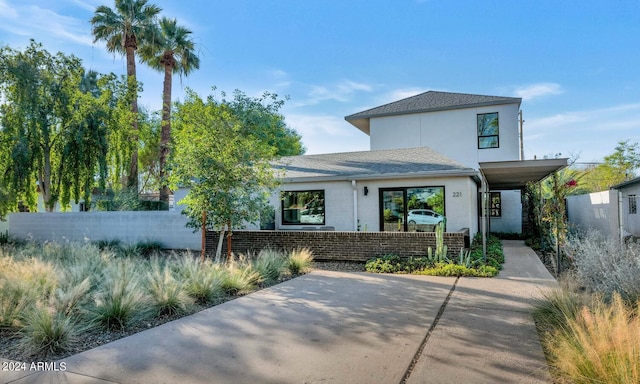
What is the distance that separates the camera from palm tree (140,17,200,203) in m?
A: 22.3

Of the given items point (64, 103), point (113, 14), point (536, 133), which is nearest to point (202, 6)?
point (64, 103)

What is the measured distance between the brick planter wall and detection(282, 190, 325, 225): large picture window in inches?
113

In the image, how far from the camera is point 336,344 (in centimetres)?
439

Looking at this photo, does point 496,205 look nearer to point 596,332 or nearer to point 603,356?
point 596,332

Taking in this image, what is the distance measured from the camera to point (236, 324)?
5250 millimetres

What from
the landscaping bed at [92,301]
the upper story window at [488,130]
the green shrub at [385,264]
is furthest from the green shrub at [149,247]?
the upper story window at [488,130]

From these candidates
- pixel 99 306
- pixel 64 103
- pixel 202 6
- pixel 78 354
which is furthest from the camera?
pixel 64 103

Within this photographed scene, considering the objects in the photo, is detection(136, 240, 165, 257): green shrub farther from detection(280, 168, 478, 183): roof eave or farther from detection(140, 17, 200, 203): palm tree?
detection(140, 17, 200, 203): palm tree

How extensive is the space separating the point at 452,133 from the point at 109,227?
1618cm

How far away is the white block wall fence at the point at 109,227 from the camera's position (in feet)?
44.4

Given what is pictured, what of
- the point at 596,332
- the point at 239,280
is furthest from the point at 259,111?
the point at 596,332

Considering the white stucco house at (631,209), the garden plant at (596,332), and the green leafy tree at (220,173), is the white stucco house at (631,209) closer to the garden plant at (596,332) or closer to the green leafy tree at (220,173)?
the garden plant at (596,332)

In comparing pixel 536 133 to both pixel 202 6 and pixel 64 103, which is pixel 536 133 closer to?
pixel 202 6

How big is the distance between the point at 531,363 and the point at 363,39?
11985mm
